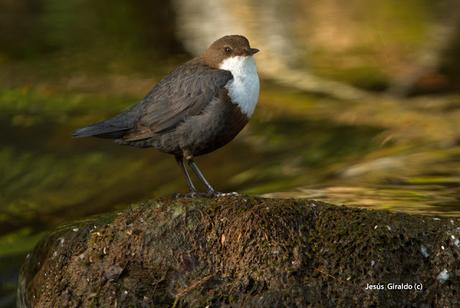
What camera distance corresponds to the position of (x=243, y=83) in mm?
5953

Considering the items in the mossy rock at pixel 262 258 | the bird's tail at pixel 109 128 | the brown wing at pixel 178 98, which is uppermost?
the brown wing at pixel 178 98

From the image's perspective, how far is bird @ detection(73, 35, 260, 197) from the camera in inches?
232

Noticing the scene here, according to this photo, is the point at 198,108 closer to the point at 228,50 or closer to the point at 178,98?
the point at 178,98

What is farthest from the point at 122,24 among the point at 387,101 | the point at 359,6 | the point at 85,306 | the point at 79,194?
the point at 85,306

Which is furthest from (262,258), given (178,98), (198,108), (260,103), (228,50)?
(260,103)

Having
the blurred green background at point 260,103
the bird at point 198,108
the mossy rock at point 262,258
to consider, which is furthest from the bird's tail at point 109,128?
the blurred green background at point 260,103

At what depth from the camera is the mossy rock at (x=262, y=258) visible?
4.93 metres

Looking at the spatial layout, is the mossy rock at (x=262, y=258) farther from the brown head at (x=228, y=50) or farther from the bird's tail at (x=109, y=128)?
the brown head at (x=228, y=50)

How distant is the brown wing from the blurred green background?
125 centimetres

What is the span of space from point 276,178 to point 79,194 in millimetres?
1854

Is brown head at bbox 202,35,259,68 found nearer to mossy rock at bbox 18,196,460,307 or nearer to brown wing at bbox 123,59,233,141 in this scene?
brown wing at bbox 123,59,233,141

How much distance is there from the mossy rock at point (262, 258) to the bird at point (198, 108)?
67 cm

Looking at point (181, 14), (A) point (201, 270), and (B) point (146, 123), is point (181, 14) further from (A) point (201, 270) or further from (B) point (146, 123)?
(A) point (201, 270)

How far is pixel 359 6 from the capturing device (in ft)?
53.8
